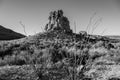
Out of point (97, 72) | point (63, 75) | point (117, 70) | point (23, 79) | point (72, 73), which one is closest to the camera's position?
point (72, 73)

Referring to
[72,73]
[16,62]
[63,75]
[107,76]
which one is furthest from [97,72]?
[16,62]

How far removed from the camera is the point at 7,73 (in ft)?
12.9

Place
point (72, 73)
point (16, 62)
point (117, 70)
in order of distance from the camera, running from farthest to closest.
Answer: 1. point (16, 62)
2. point (117, 70)
3. point (72, 73)

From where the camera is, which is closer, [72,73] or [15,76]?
[72,73]

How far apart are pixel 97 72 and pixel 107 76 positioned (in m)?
0.38

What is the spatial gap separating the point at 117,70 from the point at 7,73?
351 centimetres

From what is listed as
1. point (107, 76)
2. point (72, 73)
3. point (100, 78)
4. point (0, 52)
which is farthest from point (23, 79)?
point (0, 52)

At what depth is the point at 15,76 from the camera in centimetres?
368

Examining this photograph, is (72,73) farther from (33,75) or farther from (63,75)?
(33,75)

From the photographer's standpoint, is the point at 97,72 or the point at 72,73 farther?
the point at 97,72

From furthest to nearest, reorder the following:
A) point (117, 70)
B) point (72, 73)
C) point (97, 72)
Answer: point (117, 70)
point (97, 72)
point (72, 73)

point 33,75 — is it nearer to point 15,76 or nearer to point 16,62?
point 15,76

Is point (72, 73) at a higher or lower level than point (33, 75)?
higher

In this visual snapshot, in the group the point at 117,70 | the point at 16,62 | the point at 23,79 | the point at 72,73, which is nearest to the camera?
the point at 72,73
